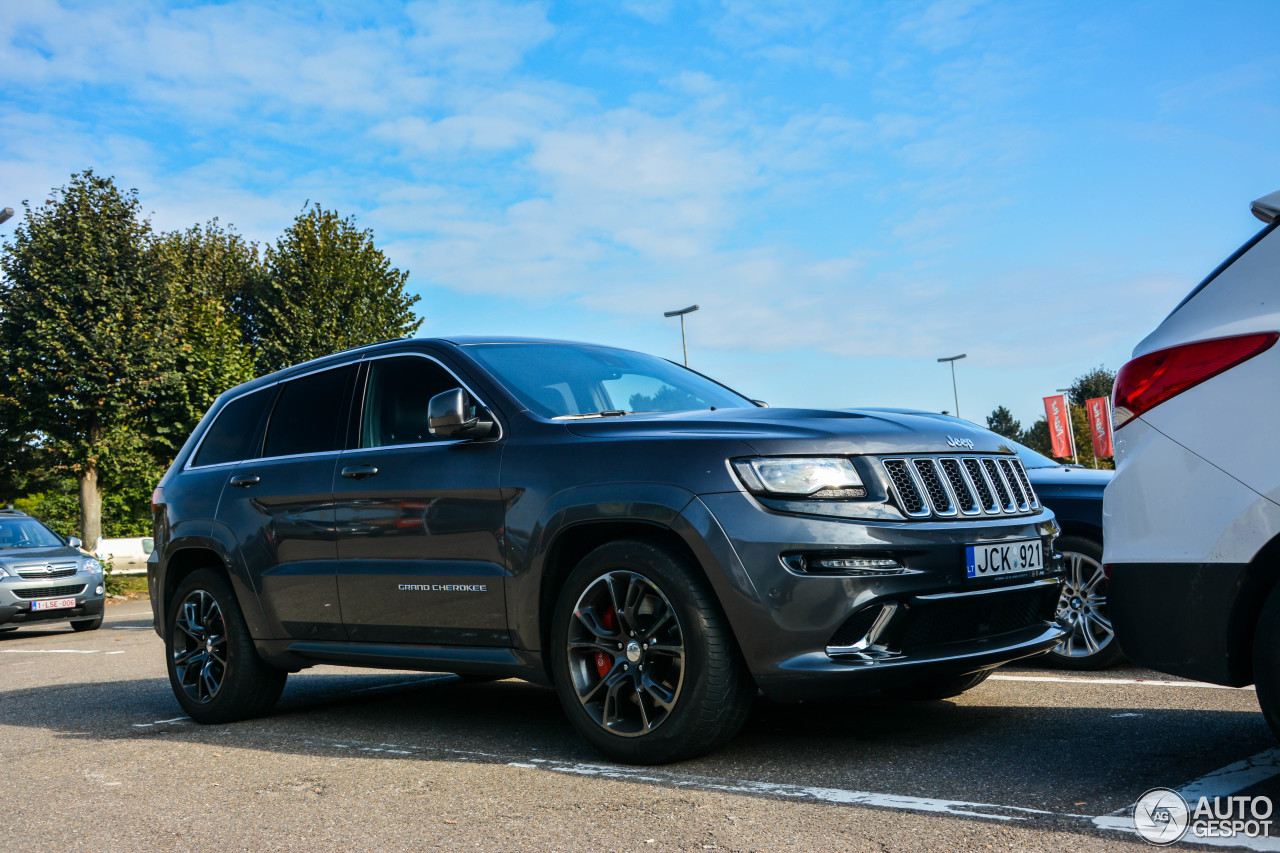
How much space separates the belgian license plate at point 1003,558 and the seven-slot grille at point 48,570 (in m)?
13.3

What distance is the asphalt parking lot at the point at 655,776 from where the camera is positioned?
3254 mm

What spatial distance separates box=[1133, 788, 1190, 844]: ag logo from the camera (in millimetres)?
2938

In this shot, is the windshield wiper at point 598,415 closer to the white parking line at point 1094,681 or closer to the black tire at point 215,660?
the black tire at point 215,660

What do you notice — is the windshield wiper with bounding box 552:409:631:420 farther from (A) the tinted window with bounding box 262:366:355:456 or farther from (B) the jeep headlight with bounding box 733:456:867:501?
(A) the tinted window with bounding box 262:366:355:456

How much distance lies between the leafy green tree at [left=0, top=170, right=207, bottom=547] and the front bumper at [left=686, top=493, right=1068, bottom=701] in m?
25.9

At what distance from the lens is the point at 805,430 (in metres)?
3.90

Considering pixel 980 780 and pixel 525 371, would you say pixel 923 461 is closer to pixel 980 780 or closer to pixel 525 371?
pixel 980 780

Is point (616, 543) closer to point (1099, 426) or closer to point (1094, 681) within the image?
point (1094, 681)

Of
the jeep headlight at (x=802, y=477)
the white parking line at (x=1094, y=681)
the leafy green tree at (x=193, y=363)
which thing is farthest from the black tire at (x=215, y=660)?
the leafy green tree at (x=193, y=363)

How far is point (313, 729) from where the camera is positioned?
550 centimetres

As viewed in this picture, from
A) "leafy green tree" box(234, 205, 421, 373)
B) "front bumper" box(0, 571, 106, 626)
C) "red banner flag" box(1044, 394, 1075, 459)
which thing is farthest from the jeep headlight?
"red banner flag" box(1044, 394, 1075, 459)

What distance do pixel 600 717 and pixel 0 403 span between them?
2644 cm

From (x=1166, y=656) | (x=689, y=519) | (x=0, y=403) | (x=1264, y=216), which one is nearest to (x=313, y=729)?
(x=689, y=519)

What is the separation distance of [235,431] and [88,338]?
74.9 ft
